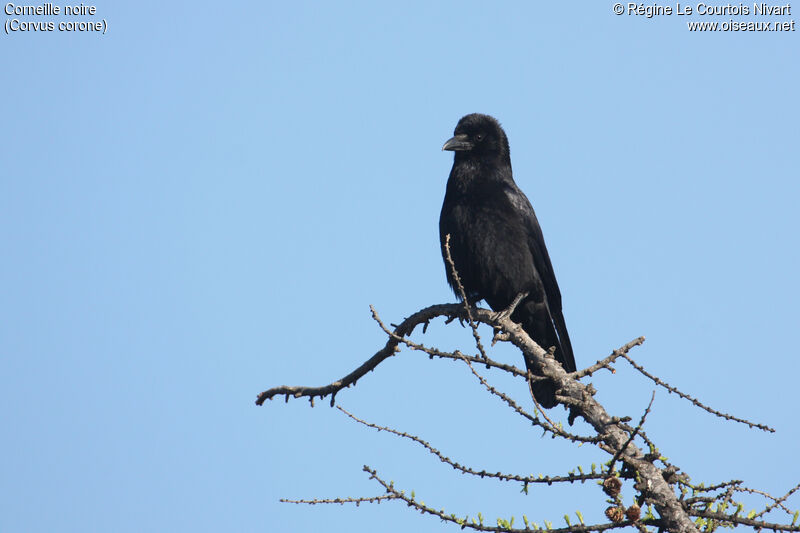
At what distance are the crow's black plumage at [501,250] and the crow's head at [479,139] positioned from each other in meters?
0.13

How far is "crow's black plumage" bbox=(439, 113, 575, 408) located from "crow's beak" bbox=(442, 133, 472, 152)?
0.14 m

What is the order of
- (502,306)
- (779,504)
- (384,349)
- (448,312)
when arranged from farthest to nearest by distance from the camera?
(502,306) → (448,312) → (384,349) → (779,504)

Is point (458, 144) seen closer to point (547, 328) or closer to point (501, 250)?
point (501, 250)

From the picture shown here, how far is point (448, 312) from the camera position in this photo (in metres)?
5.76

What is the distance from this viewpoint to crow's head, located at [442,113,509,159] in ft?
24.2

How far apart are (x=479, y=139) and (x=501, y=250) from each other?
4.41ft

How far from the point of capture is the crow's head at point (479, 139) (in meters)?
7.38

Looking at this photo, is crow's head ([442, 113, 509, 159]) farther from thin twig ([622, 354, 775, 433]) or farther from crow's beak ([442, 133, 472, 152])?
thin twig ([622, 354, 775, 433])

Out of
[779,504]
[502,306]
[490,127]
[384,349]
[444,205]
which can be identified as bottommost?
[779,504]

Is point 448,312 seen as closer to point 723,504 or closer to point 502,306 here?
point 502,306

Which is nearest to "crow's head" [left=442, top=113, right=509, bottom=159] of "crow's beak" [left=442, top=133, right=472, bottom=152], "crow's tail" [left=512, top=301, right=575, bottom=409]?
"crow's beak" [left=442, top=133, right=472, bottom=152]

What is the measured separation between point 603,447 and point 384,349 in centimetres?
194

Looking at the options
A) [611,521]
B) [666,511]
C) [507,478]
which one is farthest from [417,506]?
[666,511]

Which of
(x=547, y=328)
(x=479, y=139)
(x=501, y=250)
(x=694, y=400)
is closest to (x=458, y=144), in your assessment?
(x=479, y=139)
